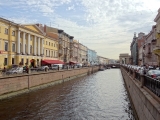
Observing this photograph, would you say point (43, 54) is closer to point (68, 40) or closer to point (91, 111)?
point (68, 40)

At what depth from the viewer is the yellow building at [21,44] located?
1543 inches

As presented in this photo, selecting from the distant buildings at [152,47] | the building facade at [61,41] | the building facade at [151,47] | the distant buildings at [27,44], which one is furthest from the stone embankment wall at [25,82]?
the building facade at [61,41]

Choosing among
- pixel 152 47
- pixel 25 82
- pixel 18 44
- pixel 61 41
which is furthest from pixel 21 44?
pixel 152 47

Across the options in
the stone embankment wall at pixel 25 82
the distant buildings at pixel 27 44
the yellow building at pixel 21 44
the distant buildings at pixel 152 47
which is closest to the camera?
the stone embankment wall at pixel 25 82

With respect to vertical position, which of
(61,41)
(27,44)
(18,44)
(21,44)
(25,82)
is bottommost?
(25,82)

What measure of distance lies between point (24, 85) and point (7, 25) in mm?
16993

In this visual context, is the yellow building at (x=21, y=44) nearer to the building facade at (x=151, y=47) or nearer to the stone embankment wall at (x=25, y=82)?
the stone embankment wall at (x=25, y=82)

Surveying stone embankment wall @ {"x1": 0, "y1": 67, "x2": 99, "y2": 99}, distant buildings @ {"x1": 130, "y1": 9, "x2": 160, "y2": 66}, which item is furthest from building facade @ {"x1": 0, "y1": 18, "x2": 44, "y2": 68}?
distant buildings @ {"x1": 130, "y1": 9, "x2": 160, "y2": 66}

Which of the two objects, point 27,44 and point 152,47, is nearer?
point 27,44

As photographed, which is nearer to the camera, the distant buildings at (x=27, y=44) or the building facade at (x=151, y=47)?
the distant buildings at (x=27, y=44)

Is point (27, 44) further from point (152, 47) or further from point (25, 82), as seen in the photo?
point (152, 47)

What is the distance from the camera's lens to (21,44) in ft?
149

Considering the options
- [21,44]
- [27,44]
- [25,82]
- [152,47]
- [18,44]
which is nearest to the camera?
[25,82]

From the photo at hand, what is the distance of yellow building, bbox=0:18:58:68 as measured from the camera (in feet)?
129
